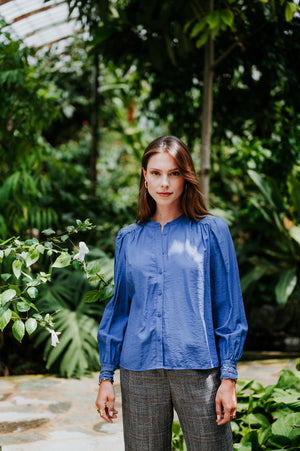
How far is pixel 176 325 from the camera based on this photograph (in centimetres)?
131

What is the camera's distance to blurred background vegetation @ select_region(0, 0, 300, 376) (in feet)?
12.2

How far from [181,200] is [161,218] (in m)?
0.09

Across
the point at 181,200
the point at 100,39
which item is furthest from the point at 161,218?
the point at 100,39

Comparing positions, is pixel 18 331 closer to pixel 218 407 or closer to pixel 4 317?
pixel 4 317

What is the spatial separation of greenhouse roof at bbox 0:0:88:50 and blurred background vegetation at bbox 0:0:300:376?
54 cm

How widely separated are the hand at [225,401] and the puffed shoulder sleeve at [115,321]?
35 centimetres

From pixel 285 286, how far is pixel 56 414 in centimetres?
249

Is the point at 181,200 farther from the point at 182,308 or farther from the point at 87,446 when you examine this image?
the point at 87,446

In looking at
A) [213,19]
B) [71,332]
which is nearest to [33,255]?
[213,19]

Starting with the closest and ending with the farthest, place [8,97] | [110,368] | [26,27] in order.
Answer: [110,368], [8,97], [26,27]

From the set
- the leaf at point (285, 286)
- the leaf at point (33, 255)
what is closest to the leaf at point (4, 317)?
the leaf at point (33, 255)

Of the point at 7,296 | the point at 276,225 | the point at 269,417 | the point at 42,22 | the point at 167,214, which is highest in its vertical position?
the point at 42,22

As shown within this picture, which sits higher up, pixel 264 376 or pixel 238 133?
pixel 238 133

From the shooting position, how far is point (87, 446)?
8.14ft
